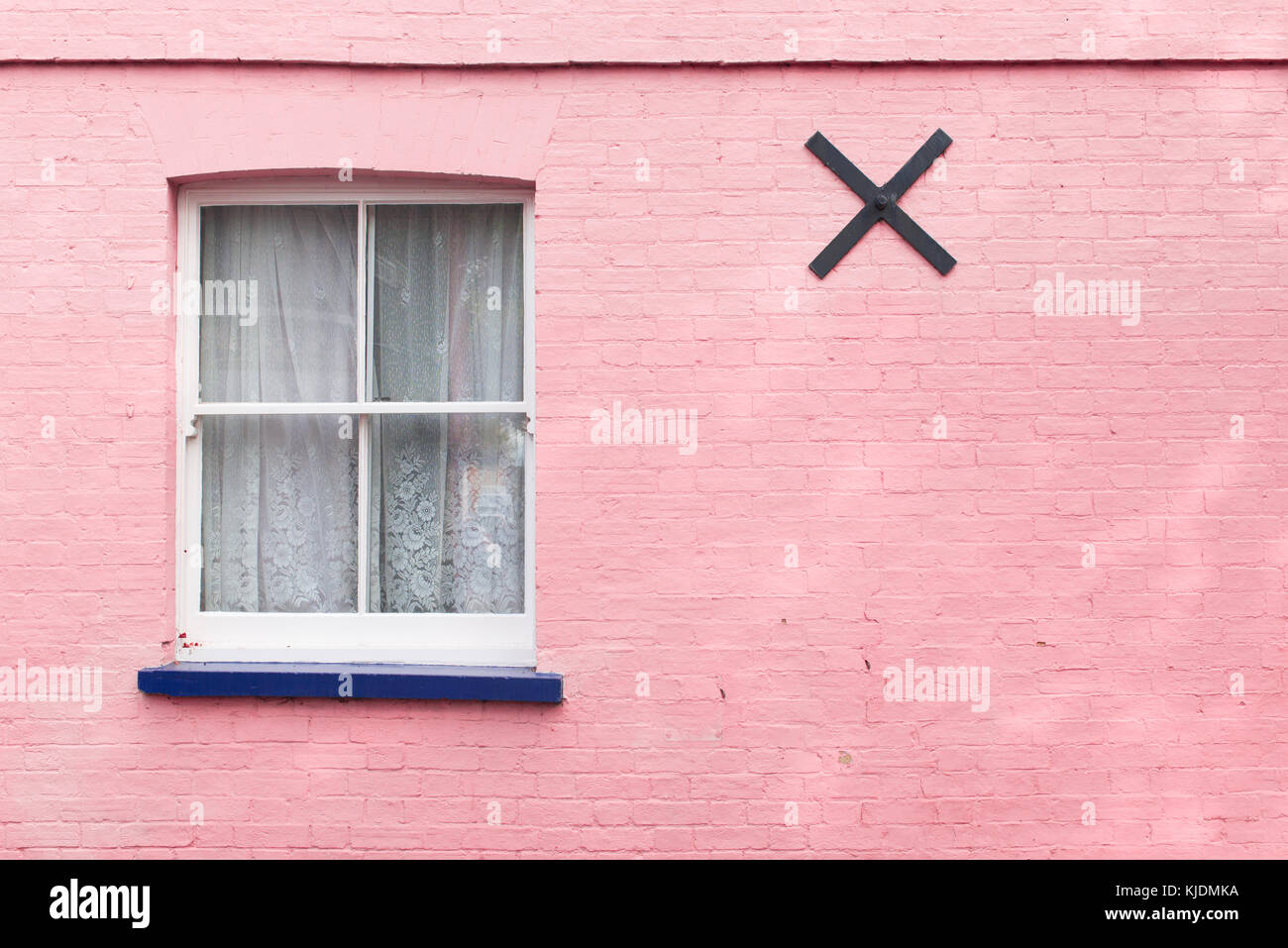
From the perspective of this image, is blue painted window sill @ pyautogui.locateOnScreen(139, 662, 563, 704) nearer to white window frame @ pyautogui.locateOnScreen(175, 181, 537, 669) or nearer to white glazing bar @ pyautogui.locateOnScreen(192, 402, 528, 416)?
white window frame @ pyautogui.locateOnScreen(175, 181, 537, 669)

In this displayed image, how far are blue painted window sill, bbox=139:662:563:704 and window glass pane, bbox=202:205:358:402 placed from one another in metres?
0.99

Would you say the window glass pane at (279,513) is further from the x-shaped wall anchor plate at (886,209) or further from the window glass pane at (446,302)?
the x-shaped wall anchor plate at (886,209)

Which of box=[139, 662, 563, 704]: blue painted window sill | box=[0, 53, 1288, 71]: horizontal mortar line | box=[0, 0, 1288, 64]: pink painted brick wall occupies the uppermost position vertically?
box=[0, 0, 1288, 64]: pink painted brick wall

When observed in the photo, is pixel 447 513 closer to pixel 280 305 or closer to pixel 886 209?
pixel 280 305

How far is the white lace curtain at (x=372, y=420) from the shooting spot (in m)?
3.78

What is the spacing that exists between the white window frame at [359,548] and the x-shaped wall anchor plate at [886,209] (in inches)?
42.3

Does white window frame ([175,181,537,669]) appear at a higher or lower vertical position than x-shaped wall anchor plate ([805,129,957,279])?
lower

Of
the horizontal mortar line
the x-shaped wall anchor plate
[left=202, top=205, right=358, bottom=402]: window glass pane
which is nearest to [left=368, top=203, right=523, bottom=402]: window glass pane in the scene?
[left=202, top=205, right=358, bottom=402]: window glass pane

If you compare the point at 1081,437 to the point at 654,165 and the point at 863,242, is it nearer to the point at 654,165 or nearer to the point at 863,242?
the point at 863,242

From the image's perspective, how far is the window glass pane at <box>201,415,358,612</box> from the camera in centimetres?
378

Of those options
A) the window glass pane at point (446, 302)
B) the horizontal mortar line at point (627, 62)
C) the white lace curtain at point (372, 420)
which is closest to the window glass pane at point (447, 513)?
the white lace curtain at point (372, 420)

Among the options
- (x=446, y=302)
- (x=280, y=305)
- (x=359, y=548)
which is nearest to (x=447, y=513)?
(x=359, y=548)

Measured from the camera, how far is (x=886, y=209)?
3.58m

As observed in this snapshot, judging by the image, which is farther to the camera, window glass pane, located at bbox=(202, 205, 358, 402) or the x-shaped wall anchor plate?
window glass pane, located at bbox=(202, 205, 358, 402)
